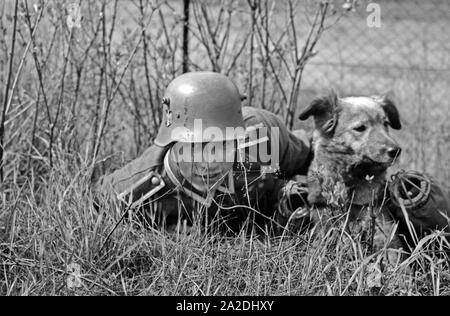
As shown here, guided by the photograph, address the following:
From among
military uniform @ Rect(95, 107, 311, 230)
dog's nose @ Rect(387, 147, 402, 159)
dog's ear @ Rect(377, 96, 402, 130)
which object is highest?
dog's ear @ Rect(377, 96, 402, 130)

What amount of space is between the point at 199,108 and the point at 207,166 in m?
0.27

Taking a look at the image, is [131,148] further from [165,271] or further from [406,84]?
[406,84]

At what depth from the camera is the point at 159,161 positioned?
360cm

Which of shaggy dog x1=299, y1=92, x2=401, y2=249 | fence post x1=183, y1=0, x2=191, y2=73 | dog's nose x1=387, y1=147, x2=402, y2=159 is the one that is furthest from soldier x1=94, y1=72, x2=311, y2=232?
fence post x1=183, y1=0, x2=191, y2=73

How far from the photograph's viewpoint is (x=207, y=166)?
11.3ft

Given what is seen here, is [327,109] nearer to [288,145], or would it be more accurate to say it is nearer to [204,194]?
[288,145]

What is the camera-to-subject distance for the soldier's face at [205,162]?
346cm

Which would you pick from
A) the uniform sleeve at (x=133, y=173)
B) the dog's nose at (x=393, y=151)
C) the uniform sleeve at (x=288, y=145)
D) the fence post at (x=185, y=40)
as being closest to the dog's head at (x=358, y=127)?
the dog's nose at (x=393, y=151)

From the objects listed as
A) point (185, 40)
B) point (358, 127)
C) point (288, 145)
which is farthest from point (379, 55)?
point (358, 127)

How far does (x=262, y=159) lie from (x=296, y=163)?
0.28 m

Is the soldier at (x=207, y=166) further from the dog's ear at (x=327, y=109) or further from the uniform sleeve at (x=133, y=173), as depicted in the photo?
the dog's ear at (x=327, y=109)

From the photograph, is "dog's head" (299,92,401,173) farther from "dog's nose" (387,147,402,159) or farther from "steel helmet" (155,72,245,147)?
"steel helmet" (155,72,245,147)

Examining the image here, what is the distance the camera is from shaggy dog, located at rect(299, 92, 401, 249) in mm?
3445

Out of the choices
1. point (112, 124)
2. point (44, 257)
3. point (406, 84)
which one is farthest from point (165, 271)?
point (406, 84)
